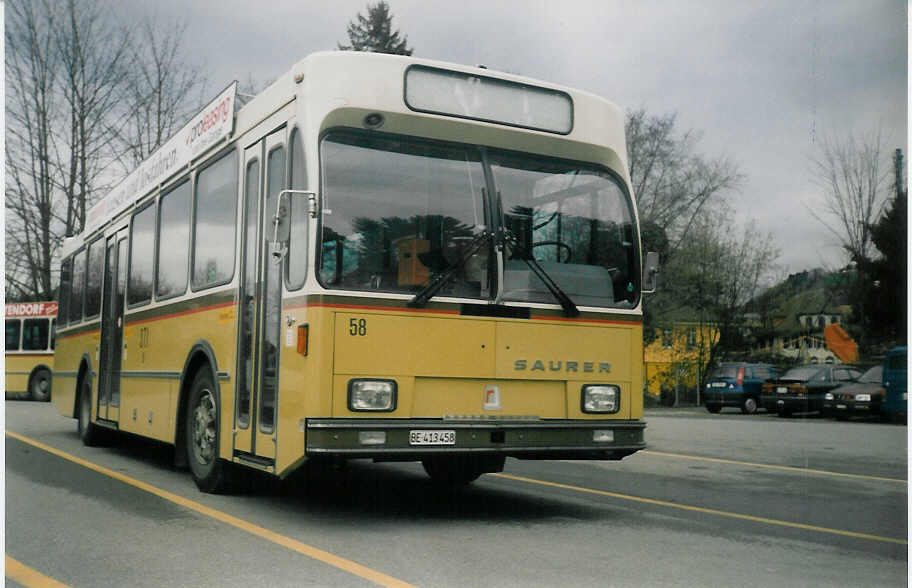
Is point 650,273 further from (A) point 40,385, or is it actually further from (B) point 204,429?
(A) point 40,385

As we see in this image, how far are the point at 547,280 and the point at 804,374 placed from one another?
24256 mm

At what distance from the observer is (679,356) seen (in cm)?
3988

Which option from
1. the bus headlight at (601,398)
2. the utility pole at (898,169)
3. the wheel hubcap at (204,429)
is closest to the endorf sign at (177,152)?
the wheel hubcap at (204,429)

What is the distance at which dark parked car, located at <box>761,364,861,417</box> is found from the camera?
2867cm

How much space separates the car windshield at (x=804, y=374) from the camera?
29.4 m

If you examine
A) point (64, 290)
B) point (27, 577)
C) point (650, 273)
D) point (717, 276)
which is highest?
point (717, 276)

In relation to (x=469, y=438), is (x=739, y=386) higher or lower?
higher

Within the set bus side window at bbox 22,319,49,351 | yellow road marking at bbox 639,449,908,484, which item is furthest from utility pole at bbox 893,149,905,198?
bus side window at bbox 22,319,49,351

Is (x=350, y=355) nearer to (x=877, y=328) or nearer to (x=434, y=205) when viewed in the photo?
(x=434, y=205)

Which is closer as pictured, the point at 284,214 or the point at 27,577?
the point at 27,577

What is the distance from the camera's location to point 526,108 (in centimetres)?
774

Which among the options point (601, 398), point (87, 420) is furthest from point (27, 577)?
point (87, 420)

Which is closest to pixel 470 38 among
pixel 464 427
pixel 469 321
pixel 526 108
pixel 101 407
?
pixel 526 108

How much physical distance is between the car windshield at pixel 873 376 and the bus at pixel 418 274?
20281 millimetres
